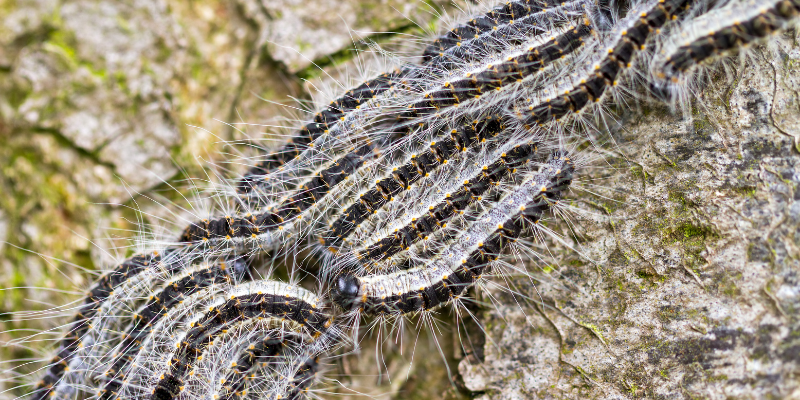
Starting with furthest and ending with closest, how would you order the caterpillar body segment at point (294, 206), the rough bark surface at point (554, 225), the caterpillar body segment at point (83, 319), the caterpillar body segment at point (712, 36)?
the caterpillar body segment at point (83, 319) → the caterpillar body segment at point (294, 206) → the rough bark surface at point (554, 225) → the caterpillar body segment at point (712, 36)

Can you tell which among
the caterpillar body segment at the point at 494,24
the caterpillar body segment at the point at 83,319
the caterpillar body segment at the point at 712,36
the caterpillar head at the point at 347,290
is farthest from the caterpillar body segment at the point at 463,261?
the caterpillar body segment at the point at 83,319

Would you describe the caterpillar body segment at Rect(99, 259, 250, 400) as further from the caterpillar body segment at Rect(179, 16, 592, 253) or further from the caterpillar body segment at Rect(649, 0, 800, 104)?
the caterpillar body segment at Rect(649, 0, 800, 104)

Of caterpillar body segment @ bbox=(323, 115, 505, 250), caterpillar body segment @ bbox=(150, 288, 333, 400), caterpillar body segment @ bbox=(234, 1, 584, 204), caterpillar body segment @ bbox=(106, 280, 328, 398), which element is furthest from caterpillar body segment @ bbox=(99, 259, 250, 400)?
caterpillar body segment @ bbox=(323, 115, 505, 250)

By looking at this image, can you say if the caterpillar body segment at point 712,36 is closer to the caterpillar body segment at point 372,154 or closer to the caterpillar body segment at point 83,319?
the caterpillar body segment at point 372,154

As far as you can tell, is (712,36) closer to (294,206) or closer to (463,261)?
(463,261)

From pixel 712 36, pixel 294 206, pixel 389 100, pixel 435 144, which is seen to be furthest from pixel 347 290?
pixel 712 36

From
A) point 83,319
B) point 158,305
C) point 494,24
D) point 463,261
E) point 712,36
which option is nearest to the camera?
point 712,36

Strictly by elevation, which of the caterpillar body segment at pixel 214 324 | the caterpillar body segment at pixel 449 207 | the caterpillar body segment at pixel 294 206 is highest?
the caterpillar body segment at pixel 294 206
